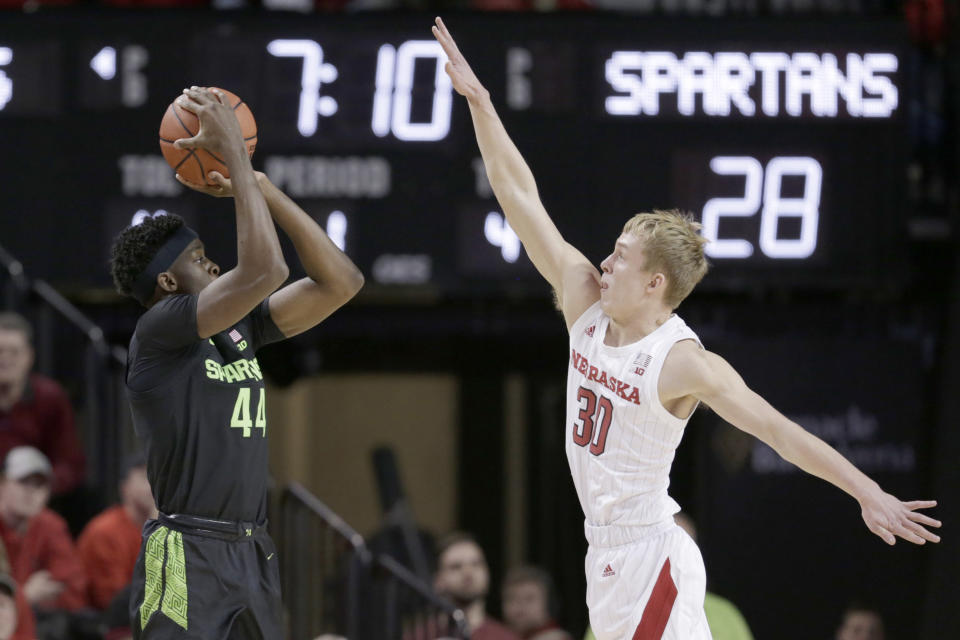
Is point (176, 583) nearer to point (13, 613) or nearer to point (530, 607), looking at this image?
point (13, 613)

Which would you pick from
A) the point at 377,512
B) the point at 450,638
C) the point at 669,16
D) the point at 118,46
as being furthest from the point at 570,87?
the point at 377,512

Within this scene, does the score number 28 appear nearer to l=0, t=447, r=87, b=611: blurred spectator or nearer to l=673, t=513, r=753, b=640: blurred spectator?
l=673, t=513, r=753, b=640: blurred spectator

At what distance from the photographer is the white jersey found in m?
4.63

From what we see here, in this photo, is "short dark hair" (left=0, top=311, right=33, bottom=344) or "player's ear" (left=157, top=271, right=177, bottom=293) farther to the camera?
"short dark hair" (left=0, top=311, right=33, bottom=344)

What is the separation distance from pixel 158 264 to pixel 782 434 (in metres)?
1.80

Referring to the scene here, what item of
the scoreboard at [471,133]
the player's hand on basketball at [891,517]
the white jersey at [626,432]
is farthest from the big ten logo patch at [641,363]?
the scoreboard at [471,133]

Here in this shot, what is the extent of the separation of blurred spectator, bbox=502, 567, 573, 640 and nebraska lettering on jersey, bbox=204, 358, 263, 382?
15.2 ft

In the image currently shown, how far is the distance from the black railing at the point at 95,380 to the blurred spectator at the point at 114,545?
0.96 metres

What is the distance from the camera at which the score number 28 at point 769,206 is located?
30.0 feet

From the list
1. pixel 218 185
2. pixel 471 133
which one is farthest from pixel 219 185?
pixel 471 133

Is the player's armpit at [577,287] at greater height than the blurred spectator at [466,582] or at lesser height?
greater

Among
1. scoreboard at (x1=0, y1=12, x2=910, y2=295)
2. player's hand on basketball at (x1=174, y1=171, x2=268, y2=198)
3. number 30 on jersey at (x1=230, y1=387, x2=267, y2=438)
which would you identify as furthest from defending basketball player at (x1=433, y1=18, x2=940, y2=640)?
scoreboard at (x1=0, y1=12, x2=910, y2=295)

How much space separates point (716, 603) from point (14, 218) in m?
4.27

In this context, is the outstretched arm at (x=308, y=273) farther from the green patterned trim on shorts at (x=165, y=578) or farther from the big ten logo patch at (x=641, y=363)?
the big ten logo patch at (x=641, y=363)
